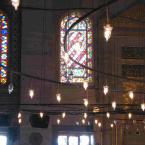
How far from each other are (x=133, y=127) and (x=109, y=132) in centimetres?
129

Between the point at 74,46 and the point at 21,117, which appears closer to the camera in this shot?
the point at 21,117

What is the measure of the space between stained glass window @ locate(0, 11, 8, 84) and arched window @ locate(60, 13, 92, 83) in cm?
254

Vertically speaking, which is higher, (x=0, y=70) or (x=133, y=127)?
(x=0, y=70)

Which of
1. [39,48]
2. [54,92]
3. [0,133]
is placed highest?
[39,48]

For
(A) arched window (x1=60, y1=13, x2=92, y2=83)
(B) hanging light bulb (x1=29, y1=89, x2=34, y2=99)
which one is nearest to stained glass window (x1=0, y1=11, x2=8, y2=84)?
(B) hanging light bulb (x1=29, y1=89, x2=34, y2=99)

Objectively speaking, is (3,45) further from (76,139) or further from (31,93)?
(76,139)

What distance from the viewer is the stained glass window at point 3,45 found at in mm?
22939

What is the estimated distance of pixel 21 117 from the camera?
72.0 feet

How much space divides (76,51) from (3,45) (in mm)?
3337

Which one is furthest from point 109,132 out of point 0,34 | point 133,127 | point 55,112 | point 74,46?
point 0,34

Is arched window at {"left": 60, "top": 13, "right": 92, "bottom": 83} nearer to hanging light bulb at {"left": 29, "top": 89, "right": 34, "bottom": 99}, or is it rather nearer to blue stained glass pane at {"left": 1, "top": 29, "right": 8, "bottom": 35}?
hanging light bulb at {"left": 29, "top": 89, "right": 34, "bottom": 99}

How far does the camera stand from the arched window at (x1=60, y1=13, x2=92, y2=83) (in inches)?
901

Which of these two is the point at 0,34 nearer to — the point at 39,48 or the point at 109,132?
the point at 39,48

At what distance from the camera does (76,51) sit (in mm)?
23359
